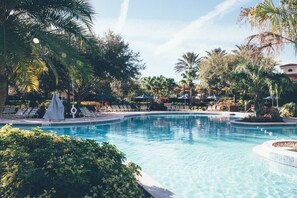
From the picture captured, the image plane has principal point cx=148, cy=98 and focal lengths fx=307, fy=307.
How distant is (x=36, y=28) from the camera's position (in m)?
6.54

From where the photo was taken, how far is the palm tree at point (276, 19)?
365 inches

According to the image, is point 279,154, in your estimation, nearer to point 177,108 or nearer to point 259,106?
point 259,106

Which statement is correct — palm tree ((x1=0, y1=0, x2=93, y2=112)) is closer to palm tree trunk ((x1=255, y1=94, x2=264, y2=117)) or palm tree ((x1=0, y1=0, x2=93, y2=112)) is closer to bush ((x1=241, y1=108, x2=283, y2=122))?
bush ((x1=241, y1=108, x2=283, y2=122))

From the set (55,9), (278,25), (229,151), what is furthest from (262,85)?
(55,9)

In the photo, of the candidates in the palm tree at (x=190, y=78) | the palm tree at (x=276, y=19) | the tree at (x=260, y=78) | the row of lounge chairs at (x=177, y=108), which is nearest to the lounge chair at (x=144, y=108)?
the row of lounge chairs at (x=177, y=108)

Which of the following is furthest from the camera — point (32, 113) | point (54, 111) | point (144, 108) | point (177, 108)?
point (177, 108)

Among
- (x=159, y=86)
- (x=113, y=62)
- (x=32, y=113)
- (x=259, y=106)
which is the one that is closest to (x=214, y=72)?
(x=159, y=86)

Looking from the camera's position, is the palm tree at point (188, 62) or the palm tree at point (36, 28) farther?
the palm tree at point (188, 62)

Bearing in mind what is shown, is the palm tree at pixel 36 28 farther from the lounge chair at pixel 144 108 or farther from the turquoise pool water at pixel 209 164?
the lounge chair at pixel 144 108

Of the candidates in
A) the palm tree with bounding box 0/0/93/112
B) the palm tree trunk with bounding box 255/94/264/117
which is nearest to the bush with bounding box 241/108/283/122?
the palm tree trunk with bounding box 255/94/264/117

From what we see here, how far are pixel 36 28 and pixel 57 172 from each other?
362cm

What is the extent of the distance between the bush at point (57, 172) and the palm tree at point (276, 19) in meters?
7.00

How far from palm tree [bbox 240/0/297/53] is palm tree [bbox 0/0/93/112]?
17.4ft

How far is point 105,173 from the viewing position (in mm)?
4457
